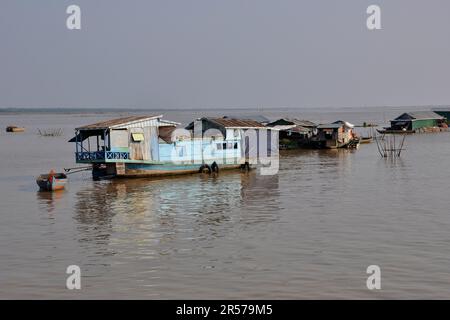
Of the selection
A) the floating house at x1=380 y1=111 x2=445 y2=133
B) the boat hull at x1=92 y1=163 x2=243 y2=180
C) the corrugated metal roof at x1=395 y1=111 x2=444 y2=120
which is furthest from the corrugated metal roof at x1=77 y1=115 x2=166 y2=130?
the corrugated metal roof at x1=395 y1=111 x2=444 y2=120

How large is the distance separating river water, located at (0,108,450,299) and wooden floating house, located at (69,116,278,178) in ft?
3.29

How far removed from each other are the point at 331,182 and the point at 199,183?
6.14m

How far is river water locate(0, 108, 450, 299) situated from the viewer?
515 inches

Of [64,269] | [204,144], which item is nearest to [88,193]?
[204,144]

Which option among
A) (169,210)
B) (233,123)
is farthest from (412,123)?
(169,210)

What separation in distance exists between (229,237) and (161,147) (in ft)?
48.8

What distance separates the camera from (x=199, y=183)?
30094 millimetres

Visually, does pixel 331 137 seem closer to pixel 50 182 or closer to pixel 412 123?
pixel 412 123

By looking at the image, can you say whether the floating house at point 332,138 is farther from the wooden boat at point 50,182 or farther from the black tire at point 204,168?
the wooden boat at point 50,182

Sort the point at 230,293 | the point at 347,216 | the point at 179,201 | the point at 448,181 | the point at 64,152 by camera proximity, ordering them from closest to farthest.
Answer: the point at 230,293, the point at 347,216, the point at 179,201, the point at 448,181, the point at 64,152

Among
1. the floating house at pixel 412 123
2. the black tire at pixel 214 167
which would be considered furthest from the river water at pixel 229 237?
the floating house at pixel 412 123

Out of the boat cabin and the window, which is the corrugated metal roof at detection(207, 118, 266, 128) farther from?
the boat cabin

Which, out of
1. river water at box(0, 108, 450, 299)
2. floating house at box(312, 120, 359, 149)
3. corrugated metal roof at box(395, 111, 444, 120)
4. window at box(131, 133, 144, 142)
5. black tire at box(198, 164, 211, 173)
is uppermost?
corrugated metal roof at box(395, 111, 444, 120)

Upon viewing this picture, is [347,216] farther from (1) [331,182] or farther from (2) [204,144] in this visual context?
(2) [204,144]
